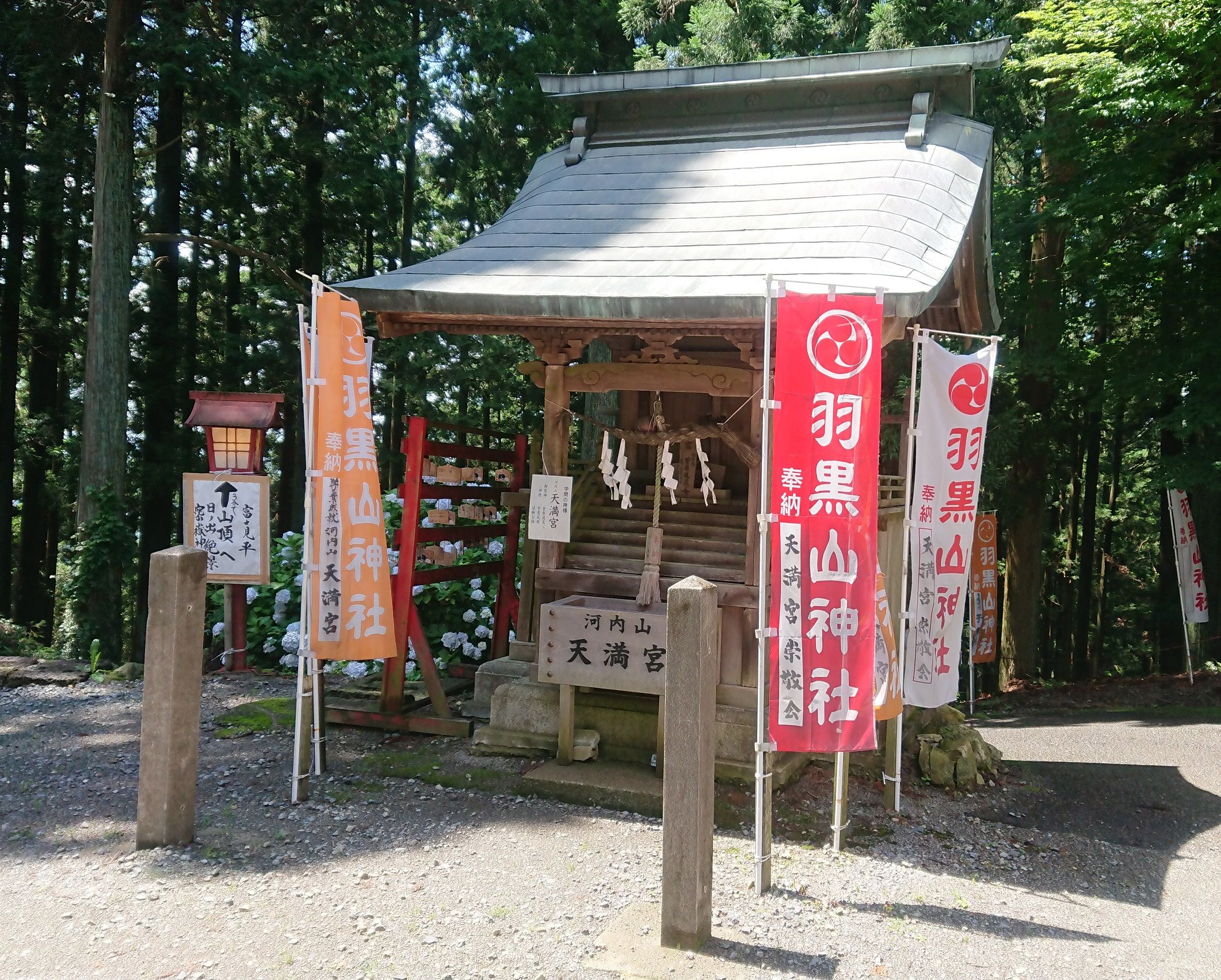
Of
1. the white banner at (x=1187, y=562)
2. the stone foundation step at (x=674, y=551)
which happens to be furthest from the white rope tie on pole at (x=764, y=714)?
the white banner at (x=1187, y=562)

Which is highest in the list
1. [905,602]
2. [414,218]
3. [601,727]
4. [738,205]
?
[414,218]

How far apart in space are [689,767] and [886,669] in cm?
212

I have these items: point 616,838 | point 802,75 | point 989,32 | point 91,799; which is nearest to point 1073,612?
point 989,32

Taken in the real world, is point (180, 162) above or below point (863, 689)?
above

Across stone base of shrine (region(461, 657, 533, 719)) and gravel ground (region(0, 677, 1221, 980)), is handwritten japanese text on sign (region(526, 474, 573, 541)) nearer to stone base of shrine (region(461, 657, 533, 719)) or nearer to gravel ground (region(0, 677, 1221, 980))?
stone base of shrine (region(461, 657, 533, 719))

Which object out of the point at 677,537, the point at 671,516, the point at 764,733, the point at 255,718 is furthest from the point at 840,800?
the point at 255,718

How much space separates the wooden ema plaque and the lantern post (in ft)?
13.6

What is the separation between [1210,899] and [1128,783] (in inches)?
101

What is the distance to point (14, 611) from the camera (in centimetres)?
1833

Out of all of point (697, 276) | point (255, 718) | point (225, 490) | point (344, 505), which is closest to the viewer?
point (344, 505)

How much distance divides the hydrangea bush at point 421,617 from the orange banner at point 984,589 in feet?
20.2

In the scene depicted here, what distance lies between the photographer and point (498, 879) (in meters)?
4.93

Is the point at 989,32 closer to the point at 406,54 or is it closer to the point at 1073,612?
the point at 406,54

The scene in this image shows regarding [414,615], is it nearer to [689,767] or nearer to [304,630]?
[304,630]
